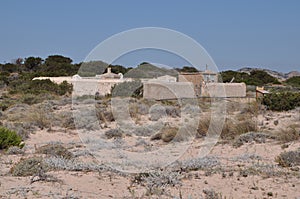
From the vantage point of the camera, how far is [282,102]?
19266mm

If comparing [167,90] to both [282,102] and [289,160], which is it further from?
[289,160]

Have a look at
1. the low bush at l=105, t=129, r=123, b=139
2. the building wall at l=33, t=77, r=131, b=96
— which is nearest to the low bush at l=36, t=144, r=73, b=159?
the low bush at l=105, t=129, r=123, b=139

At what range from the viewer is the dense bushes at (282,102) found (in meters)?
19.0

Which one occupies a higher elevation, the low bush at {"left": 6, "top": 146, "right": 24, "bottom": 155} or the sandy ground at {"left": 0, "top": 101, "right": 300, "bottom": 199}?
the low bush at {"left": 6, "top": 146, "right": 24, "bottom": 155}

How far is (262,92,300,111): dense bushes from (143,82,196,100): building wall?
18.2 ft

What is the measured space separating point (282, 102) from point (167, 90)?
8.23 metres

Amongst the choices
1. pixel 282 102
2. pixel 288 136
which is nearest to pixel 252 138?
pixel 288 136

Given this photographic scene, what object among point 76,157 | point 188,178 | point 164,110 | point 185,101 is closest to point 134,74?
point 185,101

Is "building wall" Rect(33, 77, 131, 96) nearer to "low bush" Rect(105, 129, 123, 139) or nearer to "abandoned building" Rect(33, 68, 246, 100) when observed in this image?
"abandoned building" Rect(33, 68, 246, 100)

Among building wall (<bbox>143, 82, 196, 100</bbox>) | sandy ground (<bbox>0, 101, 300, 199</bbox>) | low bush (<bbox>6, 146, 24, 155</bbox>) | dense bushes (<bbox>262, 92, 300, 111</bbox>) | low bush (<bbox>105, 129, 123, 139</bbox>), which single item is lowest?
sandy ground (<bbox>0, 101, 300, 199</bbox>)

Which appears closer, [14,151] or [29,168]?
[29,168]

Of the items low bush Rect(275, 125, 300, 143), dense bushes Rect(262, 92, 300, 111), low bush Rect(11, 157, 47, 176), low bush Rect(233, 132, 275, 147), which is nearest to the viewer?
low bush Rect(11, 157, 47, 176)

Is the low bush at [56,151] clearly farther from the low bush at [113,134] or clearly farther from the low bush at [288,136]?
the low bush at [288,136]

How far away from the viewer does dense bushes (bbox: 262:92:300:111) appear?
1905cm
